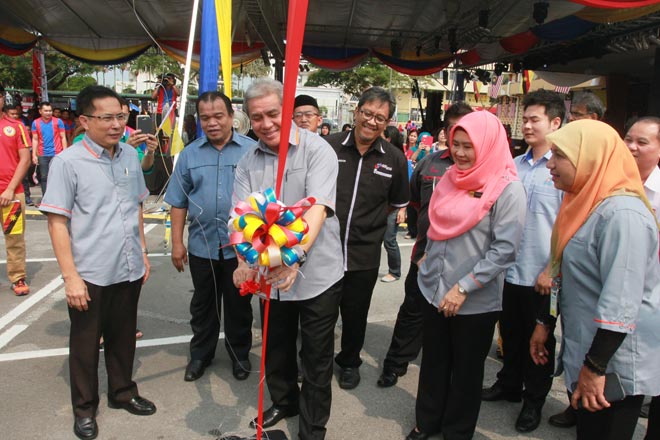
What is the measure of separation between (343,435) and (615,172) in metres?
2.00

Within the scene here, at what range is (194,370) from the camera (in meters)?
3.40

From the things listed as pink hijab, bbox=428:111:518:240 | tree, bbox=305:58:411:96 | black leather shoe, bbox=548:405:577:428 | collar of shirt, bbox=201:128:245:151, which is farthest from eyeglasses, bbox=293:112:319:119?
tree, bbox=305:58:411:96

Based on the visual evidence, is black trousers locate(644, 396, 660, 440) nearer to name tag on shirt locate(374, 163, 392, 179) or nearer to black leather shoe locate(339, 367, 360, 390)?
black leather shoe locate(339, 367, 360, 390)

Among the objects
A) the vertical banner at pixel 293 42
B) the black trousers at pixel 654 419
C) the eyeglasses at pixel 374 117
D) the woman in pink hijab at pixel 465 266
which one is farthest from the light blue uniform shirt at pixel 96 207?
the black trousers at pixel 654 419

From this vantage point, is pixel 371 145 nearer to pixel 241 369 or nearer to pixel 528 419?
pixel 241 369

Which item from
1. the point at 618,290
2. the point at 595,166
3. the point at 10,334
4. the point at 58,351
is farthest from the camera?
the point at 10,334

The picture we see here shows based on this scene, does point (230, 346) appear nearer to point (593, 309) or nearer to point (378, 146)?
point (378, 146)

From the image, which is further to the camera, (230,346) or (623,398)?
(230,346)

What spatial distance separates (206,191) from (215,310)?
2.79ft

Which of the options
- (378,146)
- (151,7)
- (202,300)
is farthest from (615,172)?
(151,7)

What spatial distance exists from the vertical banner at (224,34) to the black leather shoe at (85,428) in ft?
7.77

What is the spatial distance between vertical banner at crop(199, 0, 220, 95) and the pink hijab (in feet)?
7.24

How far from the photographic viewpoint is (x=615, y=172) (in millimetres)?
1816

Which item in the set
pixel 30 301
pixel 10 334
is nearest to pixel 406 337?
pixel 10 334
